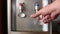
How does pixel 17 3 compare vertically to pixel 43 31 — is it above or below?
above

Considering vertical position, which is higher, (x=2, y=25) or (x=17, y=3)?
(x=17, y=3)

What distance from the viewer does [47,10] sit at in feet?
2.37

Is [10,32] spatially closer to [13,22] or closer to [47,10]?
[13,22]

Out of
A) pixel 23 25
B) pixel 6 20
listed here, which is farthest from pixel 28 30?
pixel 6 20

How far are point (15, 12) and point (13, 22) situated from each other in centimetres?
6

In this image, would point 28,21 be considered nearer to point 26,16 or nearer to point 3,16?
point 26,16

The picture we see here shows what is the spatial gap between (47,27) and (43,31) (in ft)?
0.11

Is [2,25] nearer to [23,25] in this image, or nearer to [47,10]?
[23,25]

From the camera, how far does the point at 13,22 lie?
100cm

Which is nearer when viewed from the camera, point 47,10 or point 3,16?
point 47,10

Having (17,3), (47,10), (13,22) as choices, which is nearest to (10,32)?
(13,22)

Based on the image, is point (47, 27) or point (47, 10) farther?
point (47, 27)

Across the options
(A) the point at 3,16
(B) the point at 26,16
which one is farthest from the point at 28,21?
(A) the point at 3,16

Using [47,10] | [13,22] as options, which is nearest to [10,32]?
[13,22]
